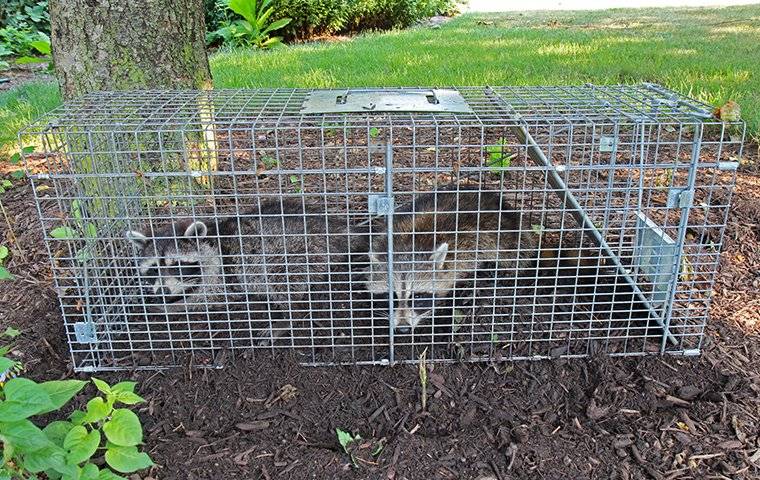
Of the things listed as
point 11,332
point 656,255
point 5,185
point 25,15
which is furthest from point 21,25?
point 656,255

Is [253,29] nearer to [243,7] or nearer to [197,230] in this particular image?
[243,7]

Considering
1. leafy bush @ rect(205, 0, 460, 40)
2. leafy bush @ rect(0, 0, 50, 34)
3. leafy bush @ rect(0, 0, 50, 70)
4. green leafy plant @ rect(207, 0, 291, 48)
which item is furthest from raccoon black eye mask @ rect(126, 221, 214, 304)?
leafy bush @ rect(0, 0, 50, 34)

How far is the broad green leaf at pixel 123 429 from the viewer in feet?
8.89

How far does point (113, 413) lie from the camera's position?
111 inches

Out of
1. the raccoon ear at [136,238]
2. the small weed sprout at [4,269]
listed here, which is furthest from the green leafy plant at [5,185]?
the raccoon ear at [136,238]

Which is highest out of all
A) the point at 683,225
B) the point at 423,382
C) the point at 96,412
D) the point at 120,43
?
the point at 120,43

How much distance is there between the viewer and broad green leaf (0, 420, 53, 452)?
8.00 ft

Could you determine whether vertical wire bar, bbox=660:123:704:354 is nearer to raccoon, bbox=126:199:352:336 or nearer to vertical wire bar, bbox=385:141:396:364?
vertical wire bar, bbox=385:141:396:364

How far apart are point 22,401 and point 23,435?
4.9 inches

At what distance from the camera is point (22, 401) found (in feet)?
8.13

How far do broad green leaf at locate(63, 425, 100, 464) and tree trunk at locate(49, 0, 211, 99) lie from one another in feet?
9.74

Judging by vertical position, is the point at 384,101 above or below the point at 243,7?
below

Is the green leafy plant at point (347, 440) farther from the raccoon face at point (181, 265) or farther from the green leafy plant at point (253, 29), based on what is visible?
the green leafy plant at point (253, 29)

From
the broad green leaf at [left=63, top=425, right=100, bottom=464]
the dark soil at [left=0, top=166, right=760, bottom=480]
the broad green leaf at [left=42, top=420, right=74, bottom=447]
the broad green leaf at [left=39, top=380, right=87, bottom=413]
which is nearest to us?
the broad green leaf at [left=63, top=425, right=100, bottom=464]
